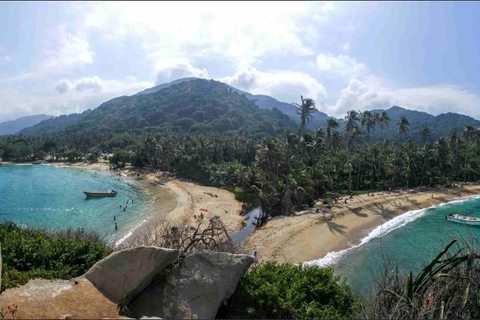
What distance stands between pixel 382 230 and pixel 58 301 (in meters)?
35.3

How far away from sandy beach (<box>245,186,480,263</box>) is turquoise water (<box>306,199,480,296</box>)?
1.40 metres

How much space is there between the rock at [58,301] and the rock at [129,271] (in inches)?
11.4

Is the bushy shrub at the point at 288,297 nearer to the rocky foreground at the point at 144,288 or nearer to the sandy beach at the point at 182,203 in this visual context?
the rocky foreground at the point at 144,288

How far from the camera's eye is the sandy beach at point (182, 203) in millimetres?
42719

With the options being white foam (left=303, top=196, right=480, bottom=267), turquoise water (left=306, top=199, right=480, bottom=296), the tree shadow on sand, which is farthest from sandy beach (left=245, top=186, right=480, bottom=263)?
turquoise water (left=306, top=199, right=480, bottom=296)

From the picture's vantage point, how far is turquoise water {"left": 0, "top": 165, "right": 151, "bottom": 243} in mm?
44500

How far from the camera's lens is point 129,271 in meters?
10.7

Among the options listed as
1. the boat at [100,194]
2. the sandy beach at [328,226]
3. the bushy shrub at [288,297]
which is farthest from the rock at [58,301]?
the boat at [100,194]

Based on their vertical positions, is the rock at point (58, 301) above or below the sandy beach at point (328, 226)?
above

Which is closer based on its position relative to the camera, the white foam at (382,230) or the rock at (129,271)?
the rock at (129,271)

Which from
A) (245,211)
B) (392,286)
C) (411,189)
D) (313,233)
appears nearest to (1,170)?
(245,211)

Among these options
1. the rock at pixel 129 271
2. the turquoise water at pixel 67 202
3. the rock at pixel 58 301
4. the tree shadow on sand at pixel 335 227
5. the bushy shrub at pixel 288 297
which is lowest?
the turquoise water at pixel 67 202

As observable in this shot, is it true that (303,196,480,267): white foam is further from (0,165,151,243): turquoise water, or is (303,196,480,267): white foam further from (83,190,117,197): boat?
(83,190,117,197): boat

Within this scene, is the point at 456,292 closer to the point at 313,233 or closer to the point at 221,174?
the point at 313,233
